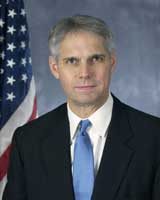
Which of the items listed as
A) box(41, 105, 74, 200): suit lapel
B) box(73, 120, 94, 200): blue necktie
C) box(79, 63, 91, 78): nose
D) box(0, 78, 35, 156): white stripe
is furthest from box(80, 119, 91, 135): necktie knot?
box(0, 78, 35, 156): white stripe

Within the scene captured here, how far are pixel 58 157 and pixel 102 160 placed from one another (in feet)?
0.76

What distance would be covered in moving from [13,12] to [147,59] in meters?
1.41

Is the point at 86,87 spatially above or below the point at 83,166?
above

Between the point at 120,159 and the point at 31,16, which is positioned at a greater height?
the point at 31,16

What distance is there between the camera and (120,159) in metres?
2.60

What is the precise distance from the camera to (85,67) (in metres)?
2.56

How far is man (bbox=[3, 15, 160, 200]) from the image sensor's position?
8.37 feet

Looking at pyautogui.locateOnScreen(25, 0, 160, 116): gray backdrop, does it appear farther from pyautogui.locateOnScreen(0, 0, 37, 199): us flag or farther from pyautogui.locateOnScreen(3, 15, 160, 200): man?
pyautogui.locateOnScreen(3, 15, 160, 200): man

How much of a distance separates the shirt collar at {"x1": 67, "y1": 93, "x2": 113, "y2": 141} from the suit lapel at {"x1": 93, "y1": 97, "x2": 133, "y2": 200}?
0.04 metres

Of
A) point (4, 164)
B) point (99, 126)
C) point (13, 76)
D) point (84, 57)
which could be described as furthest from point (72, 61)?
point (4, 164)

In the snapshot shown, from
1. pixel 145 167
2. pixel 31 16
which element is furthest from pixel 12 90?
pixel 145 167

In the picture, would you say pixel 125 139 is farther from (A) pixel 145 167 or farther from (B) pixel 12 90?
(B) pixel 12 90

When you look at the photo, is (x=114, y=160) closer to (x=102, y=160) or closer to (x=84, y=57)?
(x=102, y=160)

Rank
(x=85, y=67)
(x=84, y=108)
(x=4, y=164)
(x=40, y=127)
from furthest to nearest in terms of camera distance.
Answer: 1. (x=4, y=164)
2. (x=40, y=127)
3. (x=84, y=108)
4. (x=85, y=67)
